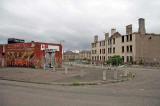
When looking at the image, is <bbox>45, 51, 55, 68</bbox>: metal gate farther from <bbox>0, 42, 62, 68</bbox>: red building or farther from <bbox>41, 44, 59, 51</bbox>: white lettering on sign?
<bbox>41, 44, 59, 51</bbox>: white lettering on sign

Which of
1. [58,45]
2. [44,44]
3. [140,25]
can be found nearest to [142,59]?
[140,25]

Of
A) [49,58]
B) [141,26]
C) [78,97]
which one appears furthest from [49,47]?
[141,26]

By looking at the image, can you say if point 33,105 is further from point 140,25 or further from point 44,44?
point 140,25

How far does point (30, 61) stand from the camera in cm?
2914

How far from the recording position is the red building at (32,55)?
28734mm

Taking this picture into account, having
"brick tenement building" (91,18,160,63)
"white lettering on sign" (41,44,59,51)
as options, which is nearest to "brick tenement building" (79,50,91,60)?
"brick tenement building" (91,18,160,63)

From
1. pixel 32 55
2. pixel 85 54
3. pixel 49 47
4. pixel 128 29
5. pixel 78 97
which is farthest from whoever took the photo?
pixel 85 54

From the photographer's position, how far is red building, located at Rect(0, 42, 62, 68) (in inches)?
1131

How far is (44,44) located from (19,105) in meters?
24.6

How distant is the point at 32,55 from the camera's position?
2895cm

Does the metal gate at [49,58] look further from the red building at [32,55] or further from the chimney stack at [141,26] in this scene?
the chimney stack at [141,26]

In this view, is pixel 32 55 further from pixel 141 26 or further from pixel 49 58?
pixel 141 26

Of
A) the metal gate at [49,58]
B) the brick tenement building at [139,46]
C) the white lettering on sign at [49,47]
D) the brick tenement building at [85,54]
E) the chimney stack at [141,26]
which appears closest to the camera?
the white lettering on sign at [49,47]

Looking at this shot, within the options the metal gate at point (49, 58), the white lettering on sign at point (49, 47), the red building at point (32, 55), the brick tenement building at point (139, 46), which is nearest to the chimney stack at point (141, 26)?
the brick tenement building at point (139, 46)
